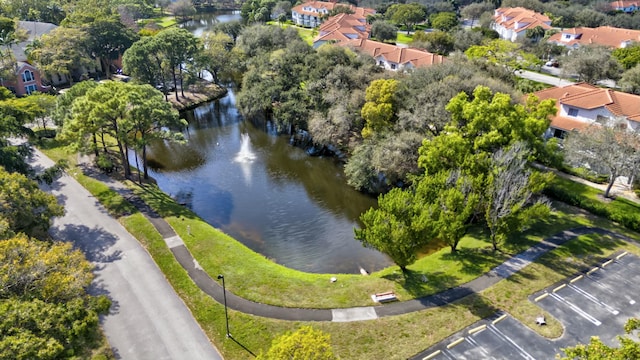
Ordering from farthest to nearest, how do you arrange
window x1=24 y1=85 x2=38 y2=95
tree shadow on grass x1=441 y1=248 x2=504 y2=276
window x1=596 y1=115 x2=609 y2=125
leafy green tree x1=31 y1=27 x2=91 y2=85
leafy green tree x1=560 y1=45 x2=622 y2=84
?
window x1=24 y1=85 x2=38 y2=95 < leafy green tree x1=31 y1=27 x2=91 y2=85 < leafy green tree x1=560 y1=45 x2=622 y2=84 < window x1=596 y1=115 x2=609 y2=125 < tree shadow on grass x1=441 y1=248 x2=504 y2=276

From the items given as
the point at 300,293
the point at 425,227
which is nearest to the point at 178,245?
the point at 300,293

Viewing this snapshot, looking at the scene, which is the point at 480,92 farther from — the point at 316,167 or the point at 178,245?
the point at 178,245

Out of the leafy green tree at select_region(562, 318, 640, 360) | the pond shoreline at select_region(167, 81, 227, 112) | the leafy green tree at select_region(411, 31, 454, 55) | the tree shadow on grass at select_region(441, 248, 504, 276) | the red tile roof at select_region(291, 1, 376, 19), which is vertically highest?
the red tile roof at select_region(291, 1, 376, 19)

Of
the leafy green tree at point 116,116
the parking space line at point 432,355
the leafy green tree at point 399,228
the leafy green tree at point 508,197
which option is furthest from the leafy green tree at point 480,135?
the leafy green tree at point 116,116

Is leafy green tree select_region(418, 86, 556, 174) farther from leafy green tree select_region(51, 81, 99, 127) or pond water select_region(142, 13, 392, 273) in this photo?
leafy green tree select_region(51, 81, 99, 127)

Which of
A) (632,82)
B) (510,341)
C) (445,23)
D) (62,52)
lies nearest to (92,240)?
(510,341)

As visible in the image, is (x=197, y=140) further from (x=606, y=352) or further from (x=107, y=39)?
(x=606, y=352)

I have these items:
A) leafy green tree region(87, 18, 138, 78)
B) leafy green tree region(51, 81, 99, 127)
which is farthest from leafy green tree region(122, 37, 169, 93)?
leafy green tree region(51, 81, 99, 127)
